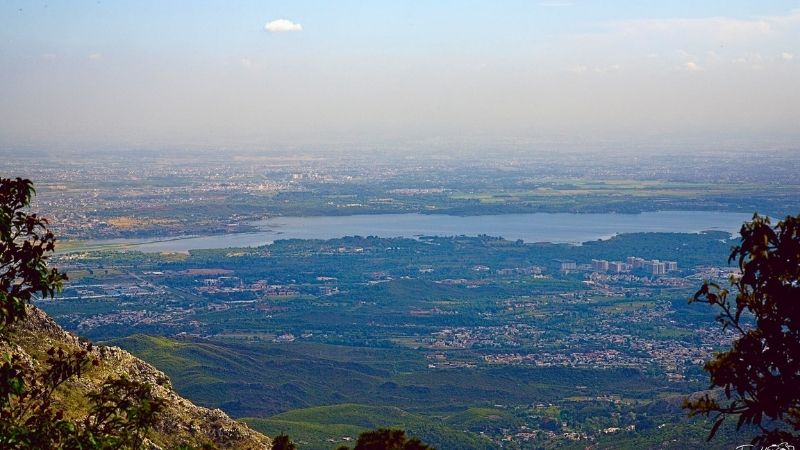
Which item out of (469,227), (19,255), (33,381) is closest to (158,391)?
(33,381)

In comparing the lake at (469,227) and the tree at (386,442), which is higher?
the tree at (386,442)

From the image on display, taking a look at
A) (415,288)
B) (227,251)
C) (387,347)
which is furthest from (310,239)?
(387,347)

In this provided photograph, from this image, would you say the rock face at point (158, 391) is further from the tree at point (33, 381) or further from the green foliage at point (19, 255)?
the green foliage at point (19, 255)

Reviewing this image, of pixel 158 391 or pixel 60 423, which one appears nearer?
pixel 60 423

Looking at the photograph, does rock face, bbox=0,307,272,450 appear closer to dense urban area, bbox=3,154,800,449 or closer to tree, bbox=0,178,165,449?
tree, bbox=0,178,165,449

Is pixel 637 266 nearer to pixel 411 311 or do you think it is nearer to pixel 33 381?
pixel 411 311

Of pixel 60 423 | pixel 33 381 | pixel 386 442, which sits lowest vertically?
pixel 386 442

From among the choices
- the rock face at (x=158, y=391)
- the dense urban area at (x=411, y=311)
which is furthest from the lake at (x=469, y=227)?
the rock face at (x=158, y=391)
